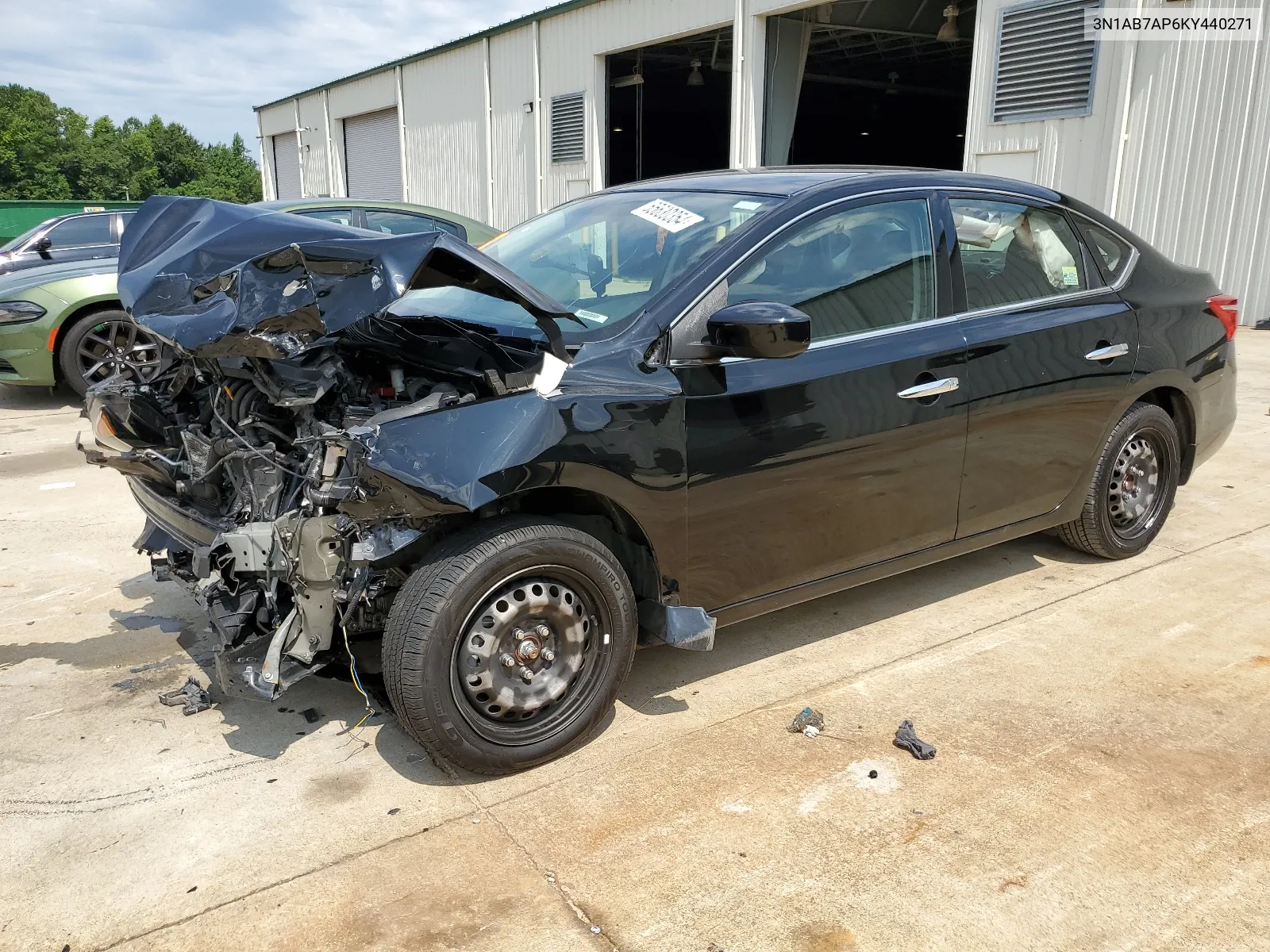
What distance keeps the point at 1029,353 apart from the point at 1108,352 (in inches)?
21.4

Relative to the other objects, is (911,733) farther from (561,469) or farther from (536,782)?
(561,469)

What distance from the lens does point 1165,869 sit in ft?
8.32

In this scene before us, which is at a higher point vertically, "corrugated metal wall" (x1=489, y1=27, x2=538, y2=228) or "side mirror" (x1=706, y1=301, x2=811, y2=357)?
"corrugated metal wall" (x1=489, y1=27, x2=538, y2=228)

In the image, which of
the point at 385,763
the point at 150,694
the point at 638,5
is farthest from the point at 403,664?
the point at 638,5

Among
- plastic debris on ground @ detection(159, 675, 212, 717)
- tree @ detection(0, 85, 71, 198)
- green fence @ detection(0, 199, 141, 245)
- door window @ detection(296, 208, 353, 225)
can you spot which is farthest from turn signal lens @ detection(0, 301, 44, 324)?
tree @ detection(0, 85, 71, 198)

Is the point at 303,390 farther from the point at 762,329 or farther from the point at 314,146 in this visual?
the point at 314,146

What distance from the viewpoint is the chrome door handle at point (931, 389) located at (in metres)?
3.49

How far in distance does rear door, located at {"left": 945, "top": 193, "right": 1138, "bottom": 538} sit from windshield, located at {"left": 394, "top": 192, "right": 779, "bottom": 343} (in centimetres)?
97

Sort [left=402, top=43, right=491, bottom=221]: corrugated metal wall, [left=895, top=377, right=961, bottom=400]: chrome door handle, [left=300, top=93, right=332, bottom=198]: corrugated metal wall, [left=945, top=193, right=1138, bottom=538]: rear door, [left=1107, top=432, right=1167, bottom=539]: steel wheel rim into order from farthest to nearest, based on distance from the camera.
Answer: [left=300, top=93, right=332, bottom=198]: corrugated metal wall → [left=402, top=43, right=491, bottom=221]: corrugated metal wall → [left=1107, top=432, right=1167, bottom=539]: steel wheel rim → [left=945, top=193, right=1138, bottom=538]: rear door → [left=895, top=377, right=961, bottom=400]: chrome door handle

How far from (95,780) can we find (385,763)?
0.86 meters

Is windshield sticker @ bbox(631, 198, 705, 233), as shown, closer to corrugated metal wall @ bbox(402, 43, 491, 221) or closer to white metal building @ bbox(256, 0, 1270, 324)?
white metal building @ bbox(256, 0, 1270, 324)

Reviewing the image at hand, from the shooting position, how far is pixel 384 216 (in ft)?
28.9

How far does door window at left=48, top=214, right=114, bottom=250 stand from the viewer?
10844mm

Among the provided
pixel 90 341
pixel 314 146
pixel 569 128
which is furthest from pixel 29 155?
pixel 90 341
